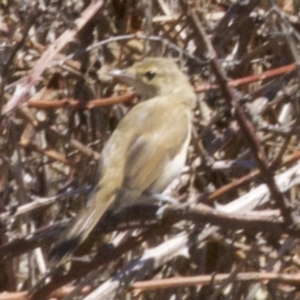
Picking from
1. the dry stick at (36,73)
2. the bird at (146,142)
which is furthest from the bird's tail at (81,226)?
the dry stick at (36,73)

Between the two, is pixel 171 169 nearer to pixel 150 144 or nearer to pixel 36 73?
pixel 150 144

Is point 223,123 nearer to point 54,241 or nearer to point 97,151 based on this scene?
point 97,151

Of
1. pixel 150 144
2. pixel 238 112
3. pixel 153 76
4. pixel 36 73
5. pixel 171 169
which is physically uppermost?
pixel 36 73

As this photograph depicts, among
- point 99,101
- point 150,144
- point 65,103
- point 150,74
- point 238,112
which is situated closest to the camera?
point 238,112

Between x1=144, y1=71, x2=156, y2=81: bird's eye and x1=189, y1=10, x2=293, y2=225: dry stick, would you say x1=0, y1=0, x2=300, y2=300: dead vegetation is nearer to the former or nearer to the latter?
x1=144, y1=71, x2=156, y2=81: bird's eye

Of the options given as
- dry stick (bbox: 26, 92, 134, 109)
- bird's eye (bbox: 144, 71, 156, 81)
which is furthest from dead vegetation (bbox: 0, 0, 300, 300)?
bird's eye (bbox: 144, 71, 156, 81)

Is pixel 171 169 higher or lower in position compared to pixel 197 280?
higher

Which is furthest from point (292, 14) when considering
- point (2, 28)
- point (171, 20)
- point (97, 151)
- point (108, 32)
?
point (2, 28)

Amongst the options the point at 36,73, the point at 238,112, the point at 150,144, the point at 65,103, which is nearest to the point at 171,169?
the point at 150,144
